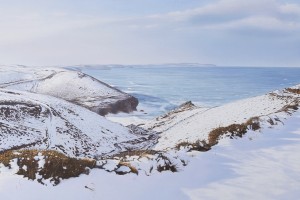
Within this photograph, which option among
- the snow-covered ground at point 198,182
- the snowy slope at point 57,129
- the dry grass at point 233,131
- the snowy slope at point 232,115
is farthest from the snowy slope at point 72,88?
the snow-covered ground at point 198,182

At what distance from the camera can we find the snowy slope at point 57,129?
99.4 ft

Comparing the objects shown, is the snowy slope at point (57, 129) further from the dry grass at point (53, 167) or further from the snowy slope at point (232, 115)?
the dry grass at point (53, 167)

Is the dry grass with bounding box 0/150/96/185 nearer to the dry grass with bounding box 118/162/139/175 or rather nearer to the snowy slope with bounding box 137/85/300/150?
the dry grass with bounding box 118/162/139/175

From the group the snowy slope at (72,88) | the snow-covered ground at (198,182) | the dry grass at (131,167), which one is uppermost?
the dry grass at (131,167)

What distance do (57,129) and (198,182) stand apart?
23.5 metres

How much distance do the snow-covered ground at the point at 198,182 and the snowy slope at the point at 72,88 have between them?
58.8 m

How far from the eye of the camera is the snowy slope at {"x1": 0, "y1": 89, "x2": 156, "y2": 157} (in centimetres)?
3030

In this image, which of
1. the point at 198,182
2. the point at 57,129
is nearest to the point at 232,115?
the point at 57,129

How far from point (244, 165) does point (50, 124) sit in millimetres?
23949

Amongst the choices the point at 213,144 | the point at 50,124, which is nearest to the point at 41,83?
the point at 50,124

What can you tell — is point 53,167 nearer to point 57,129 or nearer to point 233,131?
point 233,131

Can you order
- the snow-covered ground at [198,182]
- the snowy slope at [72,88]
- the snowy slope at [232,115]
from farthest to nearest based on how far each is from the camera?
the snowy slope at [72,88], the snowy slope at [232,115], the snow-covered ground at [198,182]

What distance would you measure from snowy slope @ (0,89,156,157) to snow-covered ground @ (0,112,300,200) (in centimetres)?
1877

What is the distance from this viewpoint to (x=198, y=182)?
11641 mm
